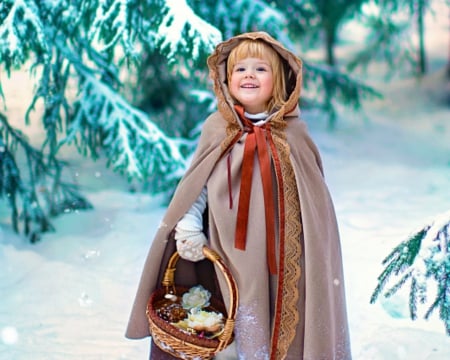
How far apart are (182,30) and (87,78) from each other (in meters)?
1.25

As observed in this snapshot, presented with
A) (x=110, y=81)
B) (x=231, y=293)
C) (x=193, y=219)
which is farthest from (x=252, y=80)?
(x=110, y=81)

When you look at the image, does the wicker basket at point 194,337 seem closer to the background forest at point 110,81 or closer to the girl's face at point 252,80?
the girl's face at point 252,80

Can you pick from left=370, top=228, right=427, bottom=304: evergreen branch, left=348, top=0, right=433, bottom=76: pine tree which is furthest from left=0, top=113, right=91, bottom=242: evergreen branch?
left=348, top=0, right=433, bottom=76: pine tree

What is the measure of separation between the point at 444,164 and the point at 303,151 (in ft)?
14.3

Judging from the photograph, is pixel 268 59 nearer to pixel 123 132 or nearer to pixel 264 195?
pixel 264 195

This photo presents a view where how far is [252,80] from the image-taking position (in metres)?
2.44

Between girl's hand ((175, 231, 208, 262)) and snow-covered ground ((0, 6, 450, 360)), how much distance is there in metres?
0.94

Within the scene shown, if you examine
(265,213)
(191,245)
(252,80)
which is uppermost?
(252,80)

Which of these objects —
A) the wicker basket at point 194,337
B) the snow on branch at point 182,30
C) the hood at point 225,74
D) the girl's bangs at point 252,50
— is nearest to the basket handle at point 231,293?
the wicker basket at point 194,337

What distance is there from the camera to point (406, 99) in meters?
8.66

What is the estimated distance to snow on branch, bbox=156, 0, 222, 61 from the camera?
333cm

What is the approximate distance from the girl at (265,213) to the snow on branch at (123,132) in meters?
1.81

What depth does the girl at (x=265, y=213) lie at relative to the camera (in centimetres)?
239

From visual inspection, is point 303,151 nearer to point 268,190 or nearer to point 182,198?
point 268,190
